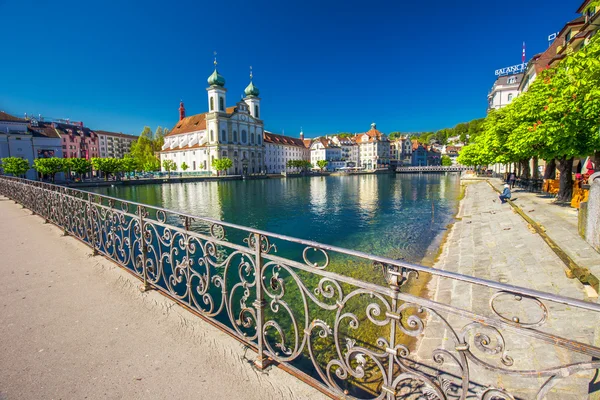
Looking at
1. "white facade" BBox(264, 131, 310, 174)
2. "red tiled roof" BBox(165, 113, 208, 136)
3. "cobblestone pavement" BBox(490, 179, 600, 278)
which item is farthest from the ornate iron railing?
"white facade" BBox(264, 131, 310, 174)

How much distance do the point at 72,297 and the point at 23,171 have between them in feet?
175

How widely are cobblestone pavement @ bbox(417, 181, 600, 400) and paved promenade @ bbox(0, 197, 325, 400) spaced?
191 centimetres

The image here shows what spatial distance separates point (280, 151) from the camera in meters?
105

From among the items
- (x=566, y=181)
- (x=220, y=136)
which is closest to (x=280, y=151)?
(x=220, y=136)

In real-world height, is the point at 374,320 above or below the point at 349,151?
below

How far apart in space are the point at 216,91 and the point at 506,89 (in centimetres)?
6372

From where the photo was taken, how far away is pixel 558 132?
11273mm

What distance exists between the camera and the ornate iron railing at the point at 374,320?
64.7 inches

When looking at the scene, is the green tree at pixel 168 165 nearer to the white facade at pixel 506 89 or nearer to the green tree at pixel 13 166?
the green tree at pixel 13 166

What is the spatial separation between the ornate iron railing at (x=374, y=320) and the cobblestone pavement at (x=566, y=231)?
1344 mm

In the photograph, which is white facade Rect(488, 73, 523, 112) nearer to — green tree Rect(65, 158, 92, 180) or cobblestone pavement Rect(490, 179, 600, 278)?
cobblestone pavement Rect(490, 179, 600, 278)

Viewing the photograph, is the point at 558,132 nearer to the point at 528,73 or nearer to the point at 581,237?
the point at 581,237

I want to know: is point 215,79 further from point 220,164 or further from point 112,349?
point 112,349

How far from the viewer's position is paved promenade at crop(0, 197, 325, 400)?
2441 millimetres
